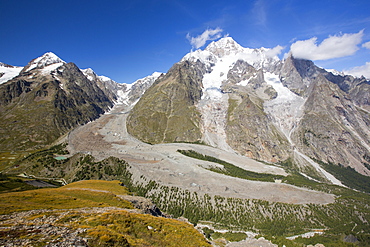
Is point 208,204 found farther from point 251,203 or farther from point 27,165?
point 27,165

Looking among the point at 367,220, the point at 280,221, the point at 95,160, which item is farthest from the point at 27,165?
the point at 367,220

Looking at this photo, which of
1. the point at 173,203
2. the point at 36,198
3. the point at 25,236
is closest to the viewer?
the point at 25,236

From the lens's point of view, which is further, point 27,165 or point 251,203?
point 27,165

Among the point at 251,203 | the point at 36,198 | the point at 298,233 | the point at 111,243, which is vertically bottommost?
the point at 298,233

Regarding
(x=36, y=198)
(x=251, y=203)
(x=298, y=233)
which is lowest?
(x=298, y=233)

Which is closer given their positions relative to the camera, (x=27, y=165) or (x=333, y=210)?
(x=333, y=210)

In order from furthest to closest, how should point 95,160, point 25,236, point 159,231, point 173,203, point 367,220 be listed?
point 95,160 → point 367,220 → point 173,203 → point 159,231 → point 25,236

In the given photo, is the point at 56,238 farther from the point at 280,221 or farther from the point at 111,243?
the point at 280,221

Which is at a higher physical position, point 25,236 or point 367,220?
point 25,236

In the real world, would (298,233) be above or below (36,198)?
below

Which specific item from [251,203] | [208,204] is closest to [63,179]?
[208,204]
